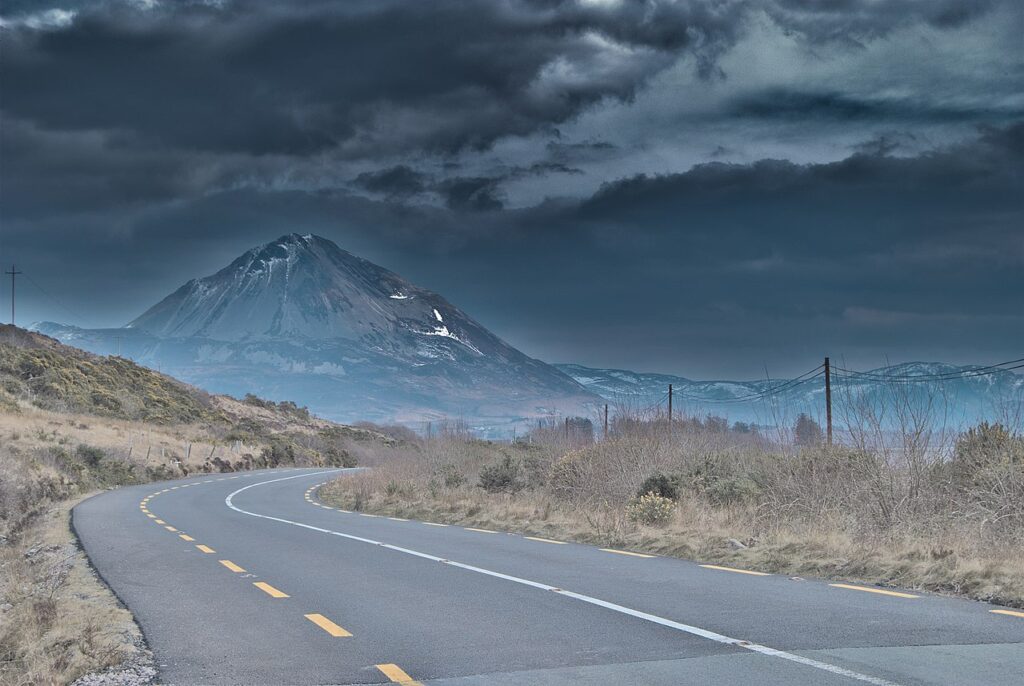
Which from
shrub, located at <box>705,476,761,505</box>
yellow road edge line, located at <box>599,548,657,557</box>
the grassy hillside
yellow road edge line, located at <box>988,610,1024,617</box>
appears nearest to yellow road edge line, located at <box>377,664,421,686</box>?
yellow road edge line, located at <box>988,610,1024,617</box>

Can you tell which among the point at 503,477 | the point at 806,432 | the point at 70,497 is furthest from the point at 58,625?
the point at 70,497

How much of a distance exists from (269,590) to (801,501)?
9164mm

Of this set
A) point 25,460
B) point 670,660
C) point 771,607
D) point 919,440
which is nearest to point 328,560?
point 771,607

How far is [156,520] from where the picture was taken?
21844 mm

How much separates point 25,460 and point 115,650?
28359mm

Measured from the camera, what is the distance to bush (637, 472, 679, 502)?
20.1m

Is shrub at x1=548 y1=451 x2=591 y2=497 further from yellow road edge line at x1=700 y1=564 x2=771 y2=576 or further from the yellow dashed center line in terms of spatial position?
yellow road edge line at x1=700 y1=564 x2=771 y2=576

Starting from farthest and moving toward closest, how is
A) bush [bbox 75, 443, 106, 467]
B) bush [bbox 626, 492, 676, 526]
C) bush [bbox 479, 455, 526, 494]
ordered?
bush [bbox 75, 443, 106, 467]
bush [bbox 479, 455, 526, 494]
bush [bbox 626, 492, 676, 526]

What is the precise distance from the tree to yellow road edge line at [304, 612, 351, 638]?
1100cm

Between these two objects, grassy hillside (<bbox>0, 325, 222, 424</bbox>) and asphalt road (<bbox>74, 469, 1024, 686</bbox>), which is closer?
asphalt road (<bbox>74, 469, 1024, 686</bbox>)

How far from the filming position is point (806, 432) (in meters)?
17.9

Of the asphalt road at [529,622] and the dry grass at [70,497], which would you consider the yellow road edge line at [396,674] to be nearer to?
the asphalt road at [529,622]

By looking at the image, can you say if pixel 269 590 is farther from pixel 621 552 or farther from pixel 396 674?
pixel 621 552

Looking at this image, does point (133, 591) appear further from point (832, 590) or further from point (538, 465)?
point (538, 465)
